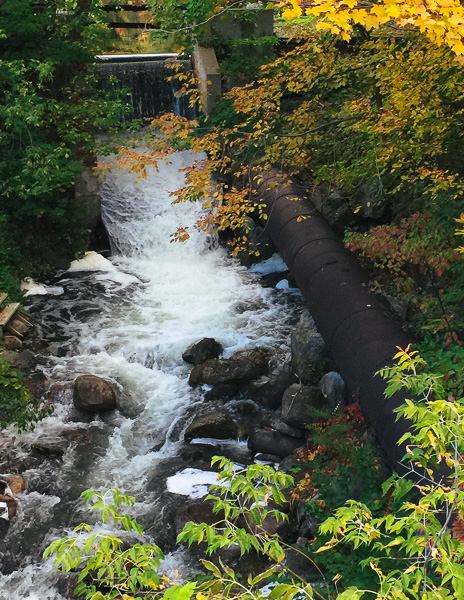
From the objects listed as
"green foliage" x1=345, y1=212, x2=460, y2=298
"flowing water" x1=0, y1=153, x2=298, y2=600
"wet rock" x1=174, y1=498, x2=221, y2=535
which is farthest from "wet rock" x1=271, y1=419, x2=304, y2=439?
"green foliage" x1=345, y1=212, x2=460, y2=298

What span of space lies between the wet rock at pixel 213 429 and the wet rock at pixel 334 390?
4.50 feet

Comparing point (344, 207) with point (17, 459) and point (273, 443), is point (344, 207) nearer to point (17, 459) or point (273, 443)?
point (273, 443)

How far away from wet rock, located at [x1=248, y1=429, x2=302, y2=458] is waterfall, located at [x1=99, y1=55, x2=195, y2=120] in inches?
418

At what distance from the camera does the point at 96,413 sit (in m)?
9.24

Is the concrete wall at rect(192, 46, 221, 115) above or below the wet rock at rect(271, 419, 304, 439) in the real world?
above

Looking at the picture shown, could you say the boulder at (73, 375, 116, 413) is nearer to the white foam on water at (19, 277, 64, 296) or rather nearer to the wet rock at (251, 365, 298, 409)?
the wet rock at (251, 365, 298, 409)

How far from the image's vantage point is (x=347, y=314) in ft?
26.2

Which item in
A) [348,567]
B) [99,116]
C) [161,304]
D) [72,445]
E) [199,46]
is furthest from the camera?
[199,46]

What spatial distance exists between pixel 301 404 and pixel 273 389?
915mm

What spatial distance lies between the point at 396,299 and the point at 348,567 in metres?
4.57

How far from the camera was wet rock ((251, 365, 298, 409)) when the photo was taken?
9.22m

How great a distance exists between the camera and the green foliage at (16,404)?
337 inches

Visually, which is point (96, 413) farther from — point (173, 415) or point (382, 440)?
point (382, 440)

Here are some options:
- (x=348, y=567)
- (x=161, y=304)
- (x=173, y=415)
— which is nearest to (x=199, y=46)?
(x=161, y=304)
